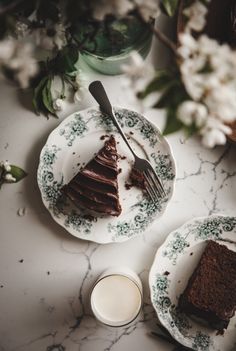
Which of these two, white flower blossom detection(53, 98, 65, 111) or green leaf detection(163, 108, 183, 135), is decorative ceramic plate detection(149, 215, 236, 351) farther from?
green leaf detection(163, 108, 183, 135)

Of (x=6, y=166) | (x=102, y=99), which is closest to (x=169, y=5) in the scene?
(x=102, y=99)

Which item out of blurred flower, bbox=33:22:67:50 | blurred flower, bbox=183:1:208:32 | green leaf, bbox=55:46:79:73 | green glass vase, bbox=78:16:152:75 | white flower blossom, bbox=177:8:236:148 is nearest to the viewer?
white flower blossom, bbox=177:8:236:148

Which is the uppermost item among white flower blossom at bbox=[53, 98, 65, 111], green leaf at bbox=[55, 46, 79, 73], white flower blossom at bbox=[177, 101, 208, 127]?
white flower blossom at bbox=[177, 101, 208, 127]

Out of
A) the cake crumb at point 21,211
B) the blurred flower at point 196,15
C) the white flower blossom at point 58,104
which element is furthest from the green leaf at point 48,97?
the blurred flower at point 196,15

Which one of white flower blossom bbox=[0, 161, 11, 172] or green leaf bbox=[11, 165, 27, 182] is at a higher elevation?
white flower blossom bbox=[0, 161, 11, 172]

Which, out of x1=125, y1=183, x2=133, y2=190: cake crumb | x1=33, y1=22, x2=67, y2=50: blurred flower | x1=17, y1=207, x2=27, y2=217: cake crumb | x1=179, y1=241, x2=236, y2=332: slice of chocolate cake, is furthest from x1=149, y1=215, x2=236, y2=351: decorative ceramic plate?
x1=33, y1=22, x2=67, y2=50: blurred flower

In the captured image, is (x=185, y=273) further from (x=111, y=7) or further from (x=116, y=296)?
(x=111, y=7)

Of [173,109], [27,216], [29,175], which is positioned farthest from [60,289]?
[173,109]
